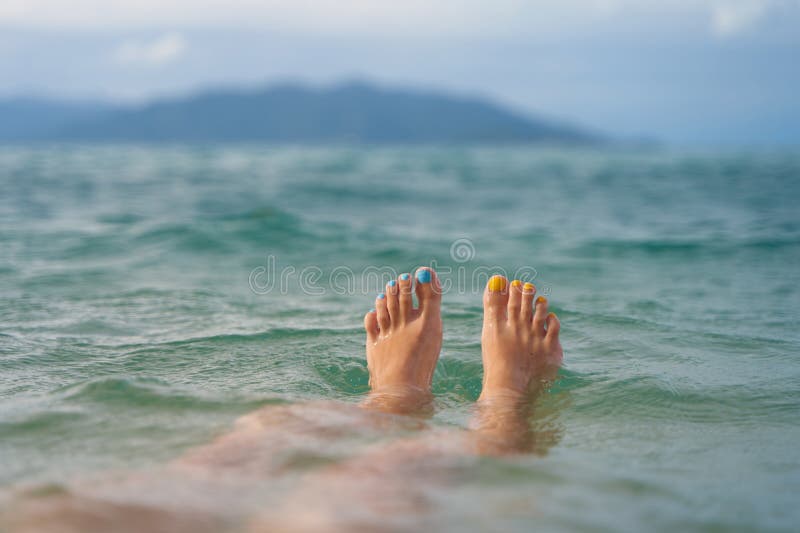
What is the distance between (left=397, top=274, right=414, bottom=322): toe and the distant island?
93.1m

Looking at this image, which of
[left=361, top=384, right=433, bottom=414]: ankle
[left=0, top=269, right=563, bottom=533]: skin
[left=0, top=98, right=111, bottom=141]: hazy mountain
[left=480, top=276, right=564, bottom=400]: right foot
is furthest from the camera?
[left=0, top=98, right=111, bottom=141]: hazy mountain

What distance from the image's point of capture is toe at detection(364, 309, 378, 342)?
2914 mm

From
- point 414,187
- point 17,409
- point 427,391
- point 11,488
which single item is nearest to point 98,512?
point 11,488

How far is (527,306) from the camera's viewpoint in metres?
2.89

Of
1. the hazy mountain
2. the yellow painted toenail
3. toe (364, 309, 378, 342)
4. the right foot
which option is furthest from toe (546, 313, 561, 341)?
the hazy mountain

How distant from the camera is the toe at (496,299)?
288 centimetres

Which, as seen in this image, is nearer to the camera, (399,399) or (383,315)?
(399,399)

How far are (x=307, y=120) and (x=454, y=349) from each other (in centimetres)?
13337

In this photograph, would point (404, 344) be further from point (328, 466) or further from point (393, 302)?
point (328, 466)

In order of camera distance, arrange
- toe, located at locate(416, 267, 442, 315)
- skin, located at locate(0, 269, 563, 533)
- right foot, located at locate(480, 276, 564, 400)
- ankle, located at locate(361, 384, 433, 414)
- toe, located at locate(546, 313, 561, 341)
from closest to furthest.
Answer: skin, located at locate(0, 269, 563, 533) → ankle, located at locate(361, 384, 433, 414) → right foot, located at locate(480, 276, 564, 400) → toe, located at locate(546, 313, 561, 341) → toe, located at locate(416, 267, 442, 315)

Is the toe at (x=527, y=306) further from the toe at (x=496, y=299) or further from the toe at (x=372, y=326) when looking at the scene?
the toe at (x=372, y=326)

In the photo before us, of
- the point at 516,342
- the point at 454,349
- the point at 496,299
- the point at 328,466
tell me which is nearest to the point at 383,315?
the point at 454,349

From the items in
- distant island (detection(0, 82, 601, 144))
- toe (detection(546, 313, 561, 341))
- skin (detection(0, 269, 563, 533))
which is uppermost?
distant island (detection(0, 82, 601, 144))

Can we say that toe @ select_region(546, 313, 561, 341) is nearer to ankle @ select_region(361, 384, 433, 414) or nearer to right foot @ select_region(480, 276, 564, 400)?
right foot @ select_region(480, 276, 564, 400)
